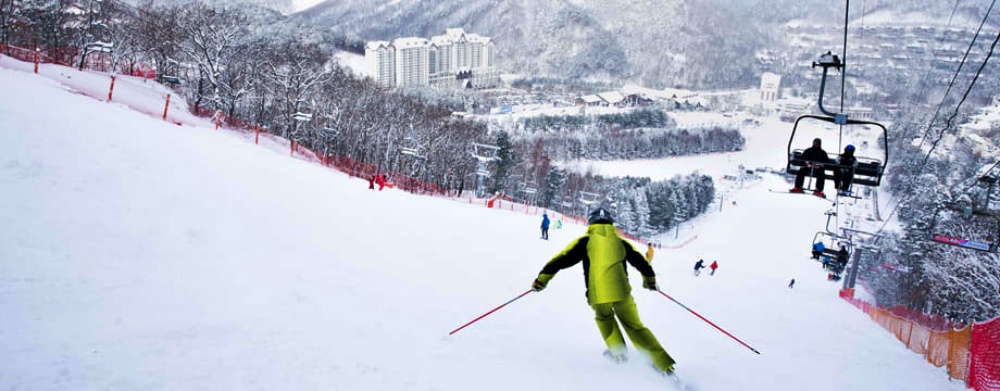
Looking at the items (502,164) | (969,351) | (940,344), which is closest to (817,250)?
(940,344)

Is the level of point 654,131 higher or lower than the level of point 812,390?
higher

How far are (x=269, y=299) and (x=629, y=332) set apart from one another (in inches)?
143

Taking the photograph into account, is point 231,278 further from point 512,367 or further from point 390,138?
point 390,138

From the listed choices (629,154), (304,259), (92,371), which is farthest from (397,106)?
(629,154)

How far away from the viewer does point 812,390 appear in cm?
638

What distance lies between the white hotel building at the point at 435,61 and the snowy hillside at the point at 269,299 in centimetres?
9816

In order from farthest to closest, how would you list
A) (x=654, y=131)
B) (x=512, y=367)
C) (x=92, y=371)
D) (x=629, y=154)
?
1. (x=654, y=131)
2. (x=629, y=154)
3. (x=512, y=367)
4. (x=92, y=371)

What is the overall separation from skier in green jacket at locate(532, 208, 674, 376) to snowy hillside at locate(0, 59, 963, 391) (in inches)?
9.1

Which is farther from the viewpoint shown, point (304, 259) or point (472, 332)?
point (304, 259)

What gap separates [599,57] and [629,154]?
363 feet

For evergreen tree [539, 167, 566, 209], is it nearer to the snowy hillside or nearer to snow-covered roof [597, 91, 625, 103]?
the snowy hillside

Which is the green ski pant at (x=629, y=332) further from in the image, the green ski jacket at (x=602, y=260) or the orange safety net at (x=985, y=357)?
the orange safety net at (x=985, y=357)

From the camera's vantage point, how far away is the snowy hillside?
4496 mm

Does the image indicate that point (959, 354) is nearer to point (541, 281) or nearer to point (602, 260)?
point (602, 260)
